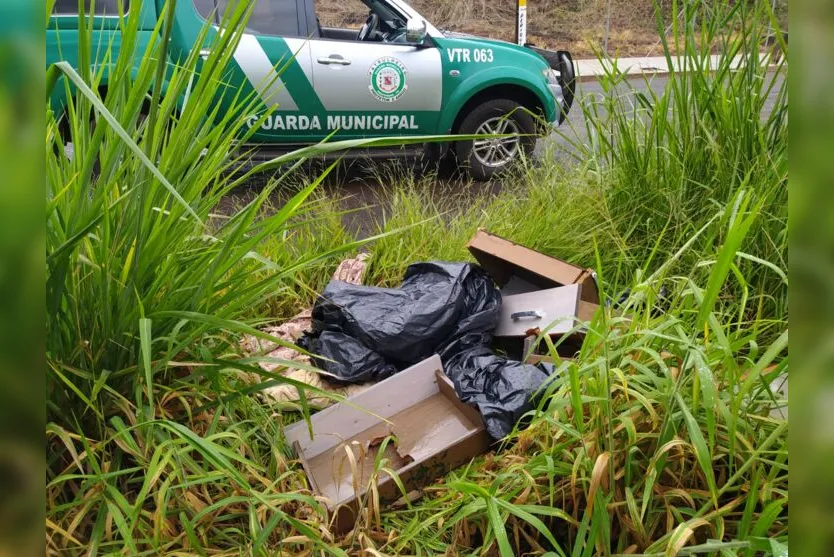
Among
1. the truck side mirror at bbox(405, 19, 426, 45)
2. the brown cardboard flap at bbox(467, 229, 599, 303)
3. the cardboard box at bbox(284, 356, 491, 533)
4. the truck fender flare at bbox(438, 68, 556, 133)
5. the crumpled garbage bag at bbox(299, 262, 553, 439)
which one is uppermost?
the truck side mirror at bbox(405, 19, 426, 45)

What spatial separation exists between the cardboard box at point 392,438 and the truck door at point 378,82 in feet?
12.7

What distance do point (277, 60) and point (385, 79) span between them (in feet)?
3.20

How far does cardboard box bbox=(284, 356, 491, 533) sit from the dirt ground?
17884 millimetres

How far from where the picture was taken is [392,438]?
8.43ft

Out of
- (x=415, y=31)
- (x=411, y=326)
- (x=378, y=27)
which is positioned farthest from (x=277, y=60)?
(x=411, y=326)

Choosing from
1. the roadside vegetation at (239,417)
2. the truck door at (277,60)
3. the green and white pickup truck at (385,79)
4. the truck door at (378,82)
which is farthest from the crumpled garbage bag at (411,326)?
the truck door at (378,82)

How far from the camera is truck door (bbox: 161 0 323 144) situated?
579cm

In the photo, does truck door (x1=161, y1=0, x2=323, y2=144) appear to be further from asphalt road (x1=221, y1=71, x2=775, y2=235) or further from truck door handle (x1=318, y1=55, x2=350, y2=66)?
asphalt road (x1=221, y1=71, x2=775, y2=235)

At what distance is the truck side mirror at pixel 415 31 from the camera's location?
6277 millimetres

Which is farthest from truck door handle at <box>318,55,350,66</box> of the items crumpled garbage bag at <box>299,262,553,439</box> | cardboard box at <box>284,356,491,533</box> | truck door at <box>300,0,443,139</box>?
cardboard box at <box>284,356,491,533</box>

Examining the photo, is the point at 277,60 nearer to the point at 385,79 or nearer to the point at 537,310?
the point at 385,79

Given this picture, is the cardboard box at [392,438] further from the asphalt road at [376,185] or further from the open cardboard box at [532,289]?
the asphalt road at [376,185]

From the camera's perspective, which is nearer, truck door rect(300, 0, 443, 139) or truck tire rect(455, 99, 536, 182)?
truck door rect(300, 0, 443, 139)
